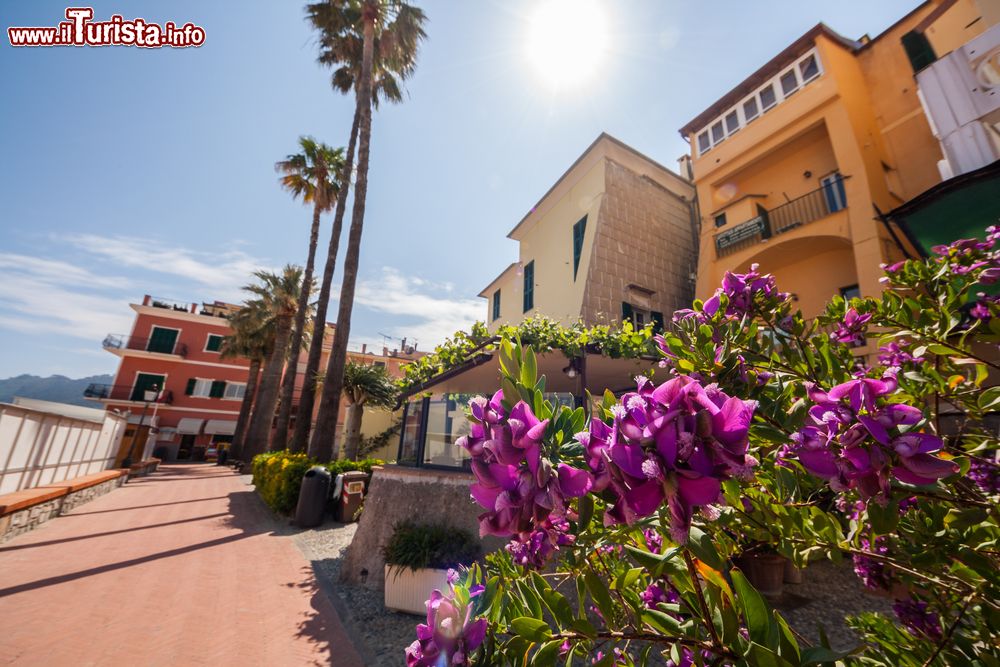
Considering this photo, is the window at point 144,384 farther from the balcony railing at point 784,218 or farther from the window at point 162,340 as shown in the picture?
the balcony railing at point 784,218

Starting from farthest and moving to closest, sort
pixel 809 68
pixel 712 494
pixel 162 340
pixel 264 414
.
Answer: pixel 162 340 < pixel 264 414 < pixel 809 68 < pixel 712 494

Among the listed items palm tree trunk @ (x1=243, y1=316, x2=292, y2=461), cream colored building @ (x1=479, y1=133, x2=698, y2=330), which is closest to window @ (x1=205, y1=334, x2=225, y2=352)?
palm tree trunk @ (x1=243, y1=316, x2=292, y2=461)

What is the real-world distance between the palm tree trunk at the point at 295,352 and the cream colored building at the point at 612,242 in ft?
35.5

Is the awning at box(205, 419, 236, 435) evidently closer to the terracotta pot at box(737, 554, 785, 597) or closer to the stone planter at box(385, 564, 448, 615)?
the stone planter at box(385, 564, 448, 615)

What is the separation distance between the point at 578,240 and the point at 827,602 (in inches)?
444

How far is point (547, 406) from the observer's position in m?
0.95

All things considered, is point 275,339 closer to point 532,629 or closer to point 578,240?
point 578,240

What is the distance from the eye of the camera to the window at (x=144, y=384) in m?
29.7

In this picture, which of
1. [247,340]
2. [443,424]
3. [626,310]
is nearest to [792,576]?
[626,310]

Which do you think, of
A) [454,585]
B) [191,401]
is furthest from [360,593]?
[191,401]

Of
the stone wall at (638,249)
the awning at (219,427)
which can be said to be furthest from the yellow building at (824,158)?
the awning at (219,427)

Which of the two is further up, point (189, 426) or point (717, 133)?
point (717, 133)

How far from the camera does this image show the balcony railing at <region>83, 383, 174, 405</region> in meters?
29.6

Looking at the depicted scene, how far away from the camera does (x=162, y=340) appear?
31.5 metres
